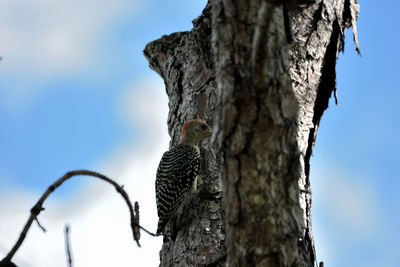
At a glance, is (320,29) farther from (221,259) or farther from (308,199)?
(221,259)

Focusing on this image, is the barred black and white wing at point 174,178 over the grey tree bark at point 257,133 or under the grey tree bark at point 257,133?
over

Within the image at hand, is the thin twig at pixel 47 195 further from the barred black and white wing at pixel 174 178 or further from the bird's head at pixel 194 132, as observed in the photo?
the bird's head at pixel 194 132

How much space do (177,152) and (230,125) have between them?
11.7ft

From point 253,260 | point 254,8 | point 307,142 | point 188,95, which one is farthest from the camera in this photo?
point 188,95

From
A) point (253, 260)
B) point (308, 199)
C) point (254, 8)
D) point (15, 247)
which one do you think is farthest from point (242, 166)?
point (308, 199)

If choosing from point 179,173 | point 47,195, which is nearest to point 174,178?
point 179,173

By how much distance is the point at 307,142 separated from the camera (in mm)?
5129

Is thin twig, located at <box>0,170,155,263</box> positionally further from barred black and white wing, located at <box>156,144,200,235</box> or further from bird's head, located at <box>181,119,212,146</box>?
bird's head, located at <box>181,119,212,146</box>

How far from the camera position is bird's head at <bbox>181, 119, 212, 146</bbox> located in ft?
18.0

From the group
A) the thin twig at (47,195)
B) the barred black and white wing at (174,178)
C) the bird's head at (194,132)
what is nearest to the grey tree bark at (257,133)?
→ the thin twig at (47,195)

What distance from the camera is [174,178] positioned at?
19.5 ft

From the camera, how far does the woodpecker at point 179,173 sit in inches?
214

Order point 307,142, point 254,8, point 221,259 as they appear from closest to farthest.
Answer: point 254,8 → point 221,259 → point 307,142

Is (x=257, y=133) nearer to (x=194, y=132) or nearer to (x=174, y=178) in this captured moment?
(x=194, y=132)
